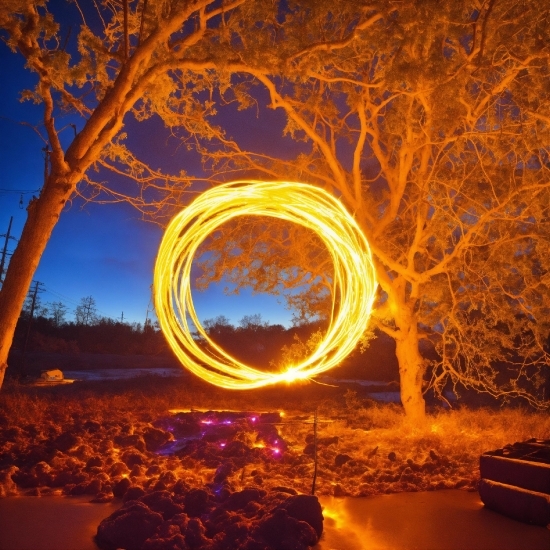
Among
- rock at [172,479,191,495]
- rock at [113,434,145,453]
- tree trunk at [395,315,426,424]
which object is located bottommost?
rock at [172,479,191,495]

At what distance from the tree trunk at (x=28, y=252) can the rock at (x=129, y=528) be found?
300 centimetres

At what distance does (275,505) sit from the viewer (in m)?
5.37

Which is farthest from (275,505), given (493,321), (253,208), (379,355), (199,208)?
(379,355)

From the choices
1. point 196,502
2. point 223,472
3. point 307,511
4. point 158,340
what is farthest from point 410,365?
point 158,340

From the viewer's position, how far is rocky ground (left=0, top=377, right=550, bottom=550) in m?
4.99

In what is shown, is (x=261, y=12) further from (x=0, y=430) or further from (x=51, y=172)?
(x=0, y=430)

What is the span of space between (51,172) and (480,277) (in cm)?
944

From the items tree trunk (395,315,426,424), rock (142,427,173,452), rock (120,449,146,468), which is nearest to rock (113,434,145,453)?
rock (142,427,173,452)

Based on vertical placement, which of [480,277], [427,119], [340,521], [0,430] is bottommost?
[340,521]

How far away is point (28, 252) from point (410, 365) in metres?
9.17

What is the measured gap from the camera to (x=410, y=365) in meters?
12.9

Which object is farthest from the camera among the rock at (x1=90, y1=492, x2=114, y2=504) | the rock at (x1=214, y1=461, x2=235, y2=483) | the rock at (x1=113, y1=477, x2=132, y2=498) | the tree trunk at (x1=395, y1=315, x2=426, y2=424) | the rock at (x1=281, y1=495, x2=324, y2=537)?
the tree trunk at (x1=395, y1=315, x2=426, y2=424)

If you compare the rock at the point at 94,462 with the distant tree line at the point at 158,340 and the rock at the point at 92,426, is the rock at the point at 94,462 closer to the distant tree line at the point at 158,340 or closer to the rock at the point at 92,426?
the rock at the point at 92,426

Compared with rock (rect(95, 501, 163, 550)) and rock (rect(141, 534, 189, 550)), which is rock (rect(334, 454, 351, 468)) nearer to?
rock (rect(95, 501, 163, 550))
